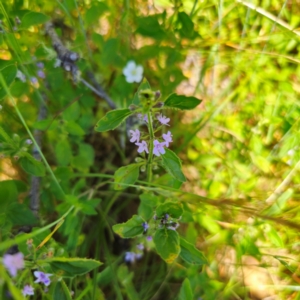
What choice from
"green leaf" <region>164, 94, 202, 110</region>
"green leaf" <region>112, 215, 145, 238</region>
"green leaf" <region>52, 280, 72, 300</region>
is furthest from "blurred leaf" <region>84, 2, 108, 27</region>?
"green leaf" <region>52, 280, 72, 300</region>

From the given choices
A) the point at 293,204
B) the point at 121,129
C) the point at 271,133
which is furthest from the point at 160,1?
the point at 293,204

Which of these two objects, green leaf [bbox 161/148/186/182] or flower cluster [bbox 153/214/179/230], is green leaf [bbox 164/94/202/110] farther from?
flower cluster [bbox 153/214/179/230]

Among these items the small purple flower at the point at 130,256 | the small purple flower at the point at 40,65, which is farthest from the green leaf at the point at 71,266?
the small purple flower at the point at 40,65

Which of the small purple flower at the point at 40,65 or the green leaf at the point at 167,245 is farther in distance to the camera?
the small purple flower at the point at 40,65

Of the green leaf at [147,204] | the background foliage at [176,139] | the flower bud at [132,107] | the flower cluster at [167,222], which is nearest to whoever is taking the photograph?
the flower bud at [132,107]

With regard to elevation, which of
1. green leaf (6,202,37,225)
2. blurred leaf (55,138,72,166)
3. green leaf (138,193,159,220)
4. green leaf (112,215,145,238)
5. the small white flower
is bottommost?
green leaf (112,215,145,238)

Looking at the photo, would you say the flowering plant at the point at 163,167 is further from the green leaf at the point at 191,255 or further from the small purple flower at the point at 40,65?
the small purple flower at the point at 40,65
